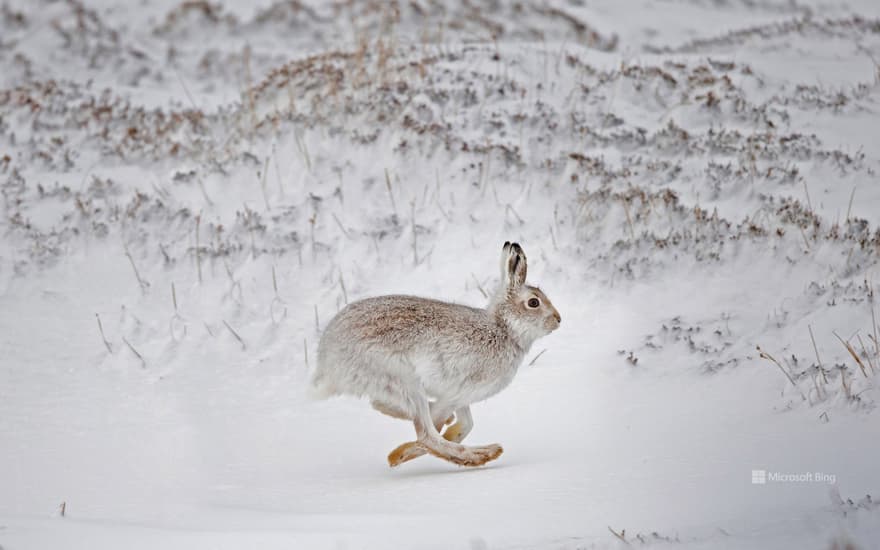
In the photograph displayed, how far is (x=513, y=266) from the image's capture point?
639cm

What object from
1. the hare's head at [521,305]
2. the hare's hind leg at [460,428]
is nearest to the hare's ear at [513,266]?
the hare's head at [521,305]

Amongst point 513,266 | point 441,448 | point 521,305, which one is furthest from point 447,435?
point 513,266

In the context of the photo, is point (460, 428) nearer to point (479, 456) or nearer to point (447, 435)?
point (447, 435)

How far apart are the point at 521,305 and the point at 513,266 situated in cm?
26

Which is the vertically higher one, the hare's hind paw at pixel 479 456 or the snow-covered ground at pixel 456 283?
the snow-covered ground at pixel 456 283

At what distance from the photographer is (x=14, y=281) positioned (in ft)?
31.1

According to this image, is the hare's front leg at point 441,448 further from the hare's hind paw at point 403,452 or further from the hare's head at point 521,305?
the hare's head at point 521,305

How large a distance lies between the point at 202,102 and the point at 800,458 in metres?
11.8

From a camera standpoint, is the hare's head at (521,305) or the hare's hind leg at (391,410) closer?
the hare's hind leg at (391,410)

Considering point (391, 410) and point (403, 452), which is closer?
point (403, 452)

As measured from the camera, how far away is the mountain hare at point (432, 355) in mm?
5879

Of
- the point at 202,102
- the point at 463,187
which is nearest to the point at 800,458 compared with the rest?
the point at 463,187

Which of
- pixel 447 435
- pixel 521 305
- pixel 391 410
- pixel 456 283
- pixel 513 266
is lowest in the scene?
pixel 447 435

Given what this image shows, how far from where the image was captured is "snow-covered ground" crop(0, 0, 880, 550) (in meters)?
5.13
